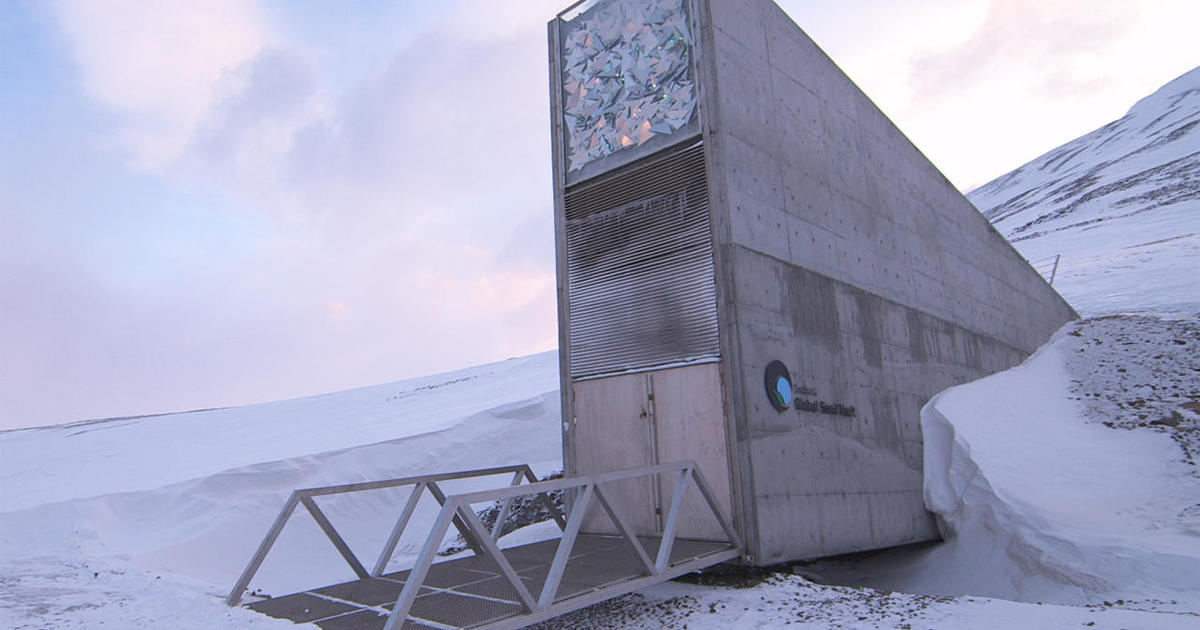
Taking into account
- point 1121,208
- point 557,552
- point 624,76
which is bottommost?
point 557,552

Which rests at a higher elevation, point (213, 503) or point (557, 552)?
point (213, 503)

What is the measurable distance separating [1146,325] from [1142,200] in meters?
32.5

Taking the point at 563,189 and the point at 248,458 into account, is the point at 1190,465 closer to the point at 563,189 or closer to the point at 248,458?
the point at 563,189

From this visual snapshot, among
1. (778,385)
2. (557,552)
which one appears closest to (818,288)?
(778,385)

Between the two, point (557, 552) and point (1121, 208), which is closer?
point (557, 552)

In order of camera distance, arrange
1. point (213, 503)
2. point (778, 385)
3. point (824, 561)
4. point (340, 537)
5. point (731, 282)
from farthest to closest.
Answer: point (213, 503)
point (824, 561)
point (778, 385)
point (731, 282)
point (340, 537)

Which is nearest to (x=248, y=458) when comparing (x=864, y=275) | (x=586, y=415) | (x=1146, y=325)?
(x=586, y=415)

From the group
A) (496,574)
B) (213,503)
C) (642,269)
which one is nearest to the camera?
(496,574)

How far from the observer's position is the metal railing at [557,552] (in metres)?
4.39

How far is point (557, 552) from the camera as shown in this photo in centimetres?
520

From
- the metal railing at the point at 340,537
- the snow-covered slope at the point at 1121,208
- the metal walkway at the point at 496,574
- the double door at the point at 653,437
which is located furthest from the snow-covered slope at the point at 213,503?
the snow-covered slope at the point at 1121,208

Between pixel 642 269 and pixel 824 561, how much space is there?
502 cm

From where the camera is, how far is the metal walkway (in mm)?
4566

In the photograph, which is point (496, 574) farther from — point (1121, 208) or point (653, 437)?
point (1121, 208)
